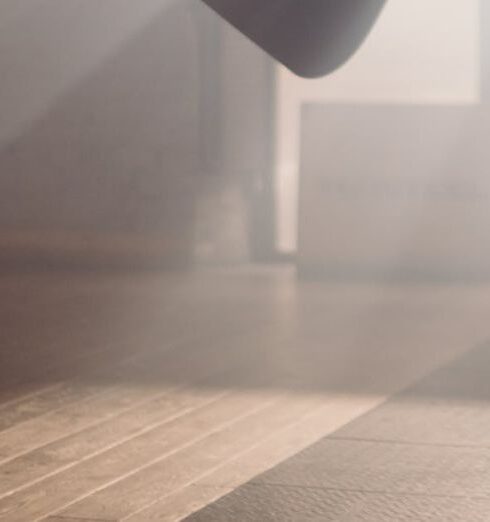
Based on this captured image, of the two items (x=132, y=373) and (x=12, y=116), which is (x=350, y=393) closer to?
(x=132, y=373)

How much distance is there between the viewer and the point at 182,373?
2609mm

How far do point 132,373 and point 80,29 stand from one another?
256 cm

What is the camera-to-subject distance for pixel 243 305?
12.6 feet

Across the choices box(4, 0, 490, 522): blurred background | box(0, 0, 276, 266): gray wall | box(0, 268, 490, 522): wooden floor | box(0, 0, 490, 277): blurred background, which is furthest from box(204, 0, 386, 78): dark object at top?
box(0, 0, 276, 266): gray wall

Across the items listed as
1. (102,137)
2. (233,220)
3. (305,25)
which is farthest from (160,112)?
(305,25)

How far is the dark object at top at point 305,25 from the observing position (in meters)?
0.42

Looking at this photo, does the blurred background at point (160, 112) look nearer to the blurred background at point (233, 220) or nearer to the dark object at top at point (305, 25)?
the blurred background at point (233, 220)

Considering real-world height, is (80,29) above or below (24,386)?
above

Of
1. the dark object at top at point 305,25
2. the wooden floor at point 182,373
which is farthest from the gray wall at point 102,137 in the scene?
the dark object at top at point 305,25

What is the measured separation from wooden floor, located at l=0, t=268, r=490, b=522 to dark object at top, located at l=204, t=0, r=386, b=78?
3.45ft

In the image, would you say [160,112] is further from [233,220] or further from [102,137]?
[233,220]

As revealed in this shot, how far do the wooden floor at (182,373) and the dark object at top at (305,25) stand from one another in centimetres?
105

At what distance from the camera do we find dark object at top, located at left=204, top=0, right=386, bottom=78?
0.42m

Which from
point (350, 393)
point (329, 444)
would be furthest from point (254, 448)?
point (350, 393)
